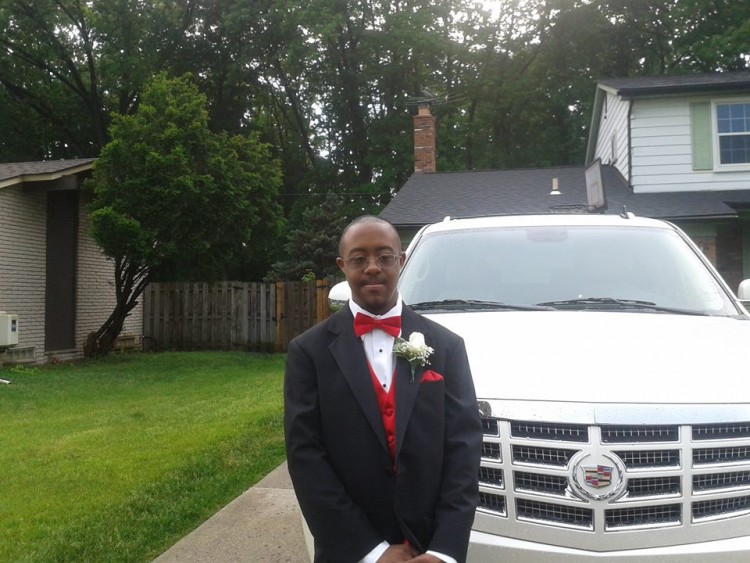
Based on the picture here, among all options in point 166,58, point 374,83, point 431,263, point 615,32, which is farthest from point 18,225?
point 615,32

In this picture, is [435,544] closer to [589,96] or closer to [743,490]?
[743,490]

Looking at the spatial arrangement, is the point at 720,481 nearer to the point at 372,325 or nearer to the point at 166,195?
the point at 372,325

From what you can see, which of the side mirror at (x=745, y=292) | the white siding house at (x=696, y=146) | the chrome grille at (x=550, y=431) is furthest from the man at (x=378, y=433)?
the white siding house at (x=696, y=146)

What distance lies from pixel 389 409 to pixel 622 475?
2.75 ft

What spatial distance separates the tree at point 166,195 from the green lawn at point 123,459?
12.2 ft

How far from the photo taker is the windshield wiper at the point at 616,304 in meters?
3.68

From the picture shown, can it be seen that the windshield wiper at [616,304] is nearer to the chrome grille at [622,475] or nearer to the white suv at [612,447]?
the white suv at [612,447]

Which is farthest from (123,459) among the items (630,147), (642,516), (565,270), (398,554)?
(630,147)

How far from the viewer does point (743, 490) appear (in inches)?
99.6

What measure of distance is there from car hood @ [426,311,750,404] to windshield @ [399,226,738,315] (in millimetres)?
427

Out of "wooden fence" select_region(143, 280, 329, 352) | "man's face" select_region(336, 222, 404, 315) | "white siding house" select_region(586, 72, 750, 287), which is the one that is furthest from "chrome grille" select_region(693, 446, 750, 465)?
"wooden fence" select_region(143, 280, 329, 352)

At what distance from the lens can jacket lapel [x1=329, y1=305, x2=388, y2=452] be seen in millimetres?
2178

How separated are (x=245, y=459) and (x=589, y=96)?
2736cm

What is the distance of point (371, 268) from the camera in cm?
226
